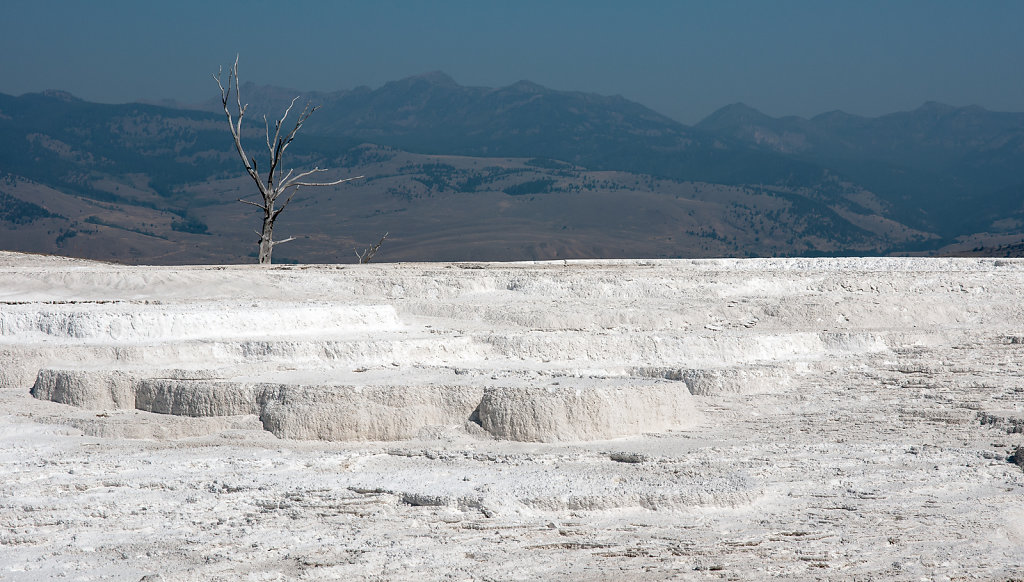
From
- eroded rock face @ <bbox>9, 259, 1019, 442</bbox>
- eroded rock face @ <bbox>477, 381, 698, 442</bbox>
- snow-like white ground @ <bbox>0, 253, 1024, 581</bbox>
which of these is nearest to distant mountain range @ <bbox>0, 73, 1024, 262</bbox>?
eroded rock face @ <bbox>9, 259, 1019, 442</bbox>

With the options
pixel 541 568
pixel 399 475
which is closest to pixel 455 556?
pixel 541 568

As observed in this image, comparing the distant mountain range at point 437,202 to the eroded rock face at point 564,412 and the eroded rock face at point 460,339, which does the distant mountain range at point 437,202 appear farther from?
the eroded rock face at point 564,412

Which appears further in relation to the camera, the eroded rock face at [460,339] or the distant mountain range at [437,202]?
the distant mountain range at [437,202]

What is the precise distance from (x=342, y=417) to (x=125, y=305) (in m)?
5.89

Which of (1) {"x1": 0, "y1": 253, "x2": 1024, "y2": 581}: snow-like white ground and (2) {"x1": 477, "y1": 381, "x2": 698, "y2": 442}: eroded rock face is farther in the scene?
(2) {"x1": 477, "y1": 381, "x2": 698, "y2": 442}: eroded rock face

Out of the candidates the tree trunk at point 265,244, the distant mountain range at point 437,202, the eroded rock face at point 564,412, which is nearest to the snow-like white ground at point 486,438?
the eroded rock face at point 564,412

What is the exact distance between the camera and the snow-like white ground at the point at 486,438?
6520 mm

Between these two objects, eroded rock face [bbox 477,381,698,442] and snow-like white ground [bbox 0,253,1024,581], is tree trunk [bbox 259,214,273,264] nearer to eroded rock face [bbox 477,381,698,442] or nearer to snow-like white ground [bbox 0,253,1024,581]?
snow-like white ground [bbox 0,253,1024,581]

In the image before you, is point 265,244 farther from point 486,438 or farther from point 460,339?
point 486,438

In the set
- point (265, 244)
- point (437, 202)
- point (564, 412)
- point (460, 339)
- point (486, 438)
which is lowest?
point (486, 438)

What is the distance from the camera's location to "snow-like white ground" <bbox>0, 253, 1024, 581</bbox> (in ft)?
21.4

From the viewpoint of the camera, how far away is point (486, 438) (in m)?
9.27

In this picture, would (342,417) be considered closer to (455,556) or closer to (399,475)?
(399,475)

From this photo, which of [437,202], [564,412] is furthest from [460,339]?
[437,202]
